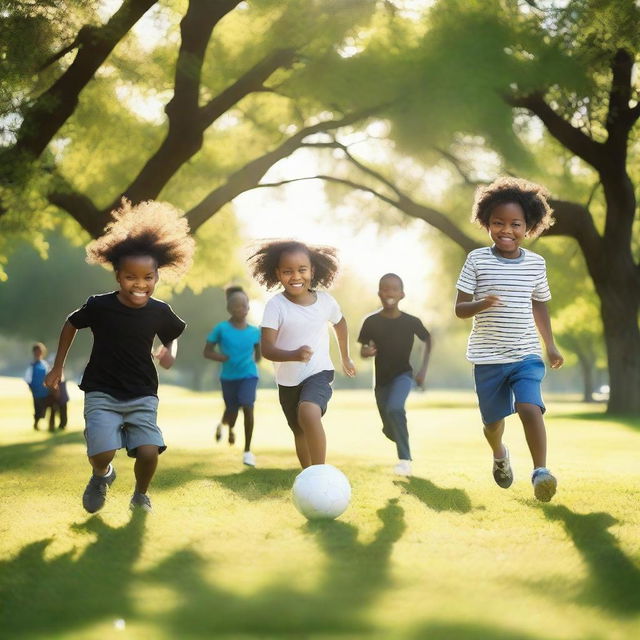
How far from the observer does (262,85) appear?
18.1m

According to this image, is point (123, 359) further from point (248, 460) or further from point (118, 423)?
point (248, 460)

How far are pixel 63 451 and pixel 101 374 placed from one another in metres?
7.88

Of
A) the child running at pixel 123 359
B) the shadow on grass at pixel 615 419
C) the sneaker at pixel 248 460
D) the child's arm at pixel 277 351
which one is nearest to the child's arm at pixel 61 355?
the child running at pixel 123 359

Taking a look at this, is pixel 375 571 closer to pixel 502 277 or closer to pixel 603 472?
pixel 502 277

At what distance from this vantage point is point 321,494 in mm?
6758

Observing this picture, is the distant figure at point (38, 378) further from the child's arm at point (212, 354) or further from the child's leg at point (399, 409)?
the child's leg at point (399, 409)

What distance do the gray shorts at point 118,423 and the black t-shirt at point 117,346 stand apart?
6 centimetres

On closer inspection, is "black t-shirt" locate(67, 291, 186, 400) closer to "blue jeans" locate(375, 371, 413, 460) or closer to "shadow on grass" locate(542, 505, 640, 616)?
"shadow on grass" locate(542, 505, 640, 616)

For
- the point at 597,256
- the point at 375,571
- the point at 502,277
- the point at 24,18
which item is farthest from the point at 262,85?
the point at 375,571

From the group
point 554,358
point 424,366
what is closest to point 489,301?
point 554,358

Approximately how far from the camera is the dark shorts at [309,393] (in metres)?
7.61

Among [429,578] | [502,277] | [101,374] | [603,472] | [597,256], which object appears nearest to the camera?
[429,578]

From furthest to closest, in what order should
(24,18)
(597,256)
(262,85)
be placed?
(597,256) < (262,85) < (24,18)

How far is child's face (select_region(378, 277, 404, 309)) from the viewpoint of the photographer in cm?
1020
